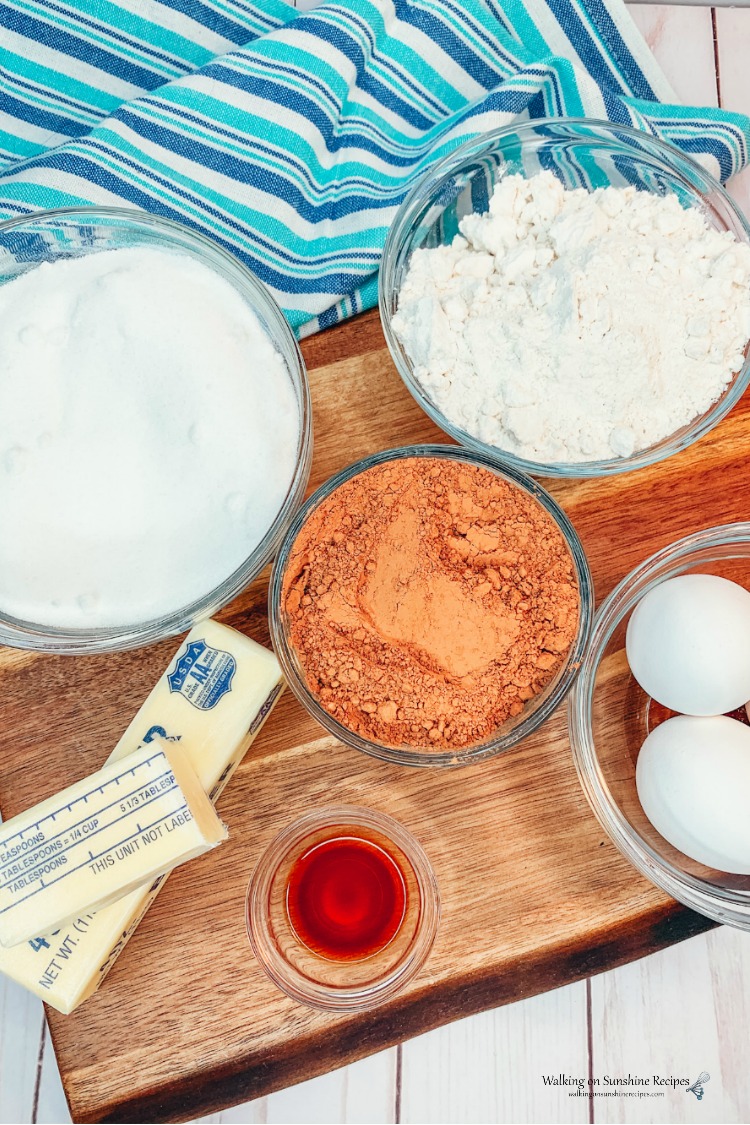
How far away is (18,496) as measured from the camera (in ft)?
2.97

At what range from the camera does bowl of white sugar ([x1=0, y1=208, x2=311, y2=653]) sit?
2.97 ft

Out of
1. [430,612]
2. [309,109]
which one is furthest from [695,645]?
[309,109]

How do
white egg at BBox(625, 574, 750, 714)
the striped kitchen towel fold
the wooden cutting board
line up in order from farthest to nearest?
the striped kitchen towel fold, the wooden cutting board, white egg at BBox(625, 574, 750, 714)

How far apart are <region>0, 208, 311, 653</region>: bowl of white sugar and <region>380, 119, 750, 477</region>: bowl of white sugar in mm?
163

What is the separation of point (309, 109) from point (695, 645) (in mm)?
749

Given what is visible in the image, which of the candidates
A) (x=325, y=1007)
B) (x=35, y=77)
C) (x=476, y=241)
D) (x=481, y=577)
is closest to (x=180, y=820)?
(x=325, y=1007)

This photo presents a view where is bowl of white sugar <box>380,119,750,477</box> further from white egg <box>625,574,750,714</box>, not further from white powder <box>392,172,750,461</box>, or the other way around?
white egg <box>625,574,750,714</box>

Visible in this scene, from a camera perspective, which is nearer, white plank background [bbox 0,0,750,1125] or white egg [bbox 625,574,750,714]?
white egg [bbox 625,574,750,714]

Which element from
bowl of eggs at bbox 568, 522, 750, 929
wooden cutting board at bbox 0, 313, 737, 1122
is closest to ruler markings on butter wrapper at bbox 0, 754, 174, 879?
wooden cutting board at bbox 0, 313, 737, 1122

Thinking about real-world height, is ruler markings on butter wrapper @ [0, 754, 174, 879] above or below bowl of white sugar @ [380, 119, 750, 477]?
below

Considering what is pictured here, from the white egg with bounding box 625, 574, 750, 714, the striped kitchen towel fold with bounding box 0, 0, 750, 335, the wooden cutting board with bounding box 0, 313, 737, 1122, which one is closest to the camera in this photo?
the white egg with bounding box 625, 574, 750, 714

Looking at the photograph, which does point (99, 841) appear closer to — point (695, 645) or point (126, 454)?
point (126, 454)

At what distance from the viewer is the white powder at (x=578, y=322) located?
0.89 m

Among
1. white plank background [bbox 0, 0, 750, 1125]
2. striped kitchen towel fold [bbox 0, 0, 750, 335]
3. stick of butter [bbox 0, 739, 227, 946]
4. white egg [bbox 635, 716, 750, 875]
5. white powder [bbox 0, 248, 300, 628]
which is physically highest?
striped kitchen towel fold [bbox 0, 0, 750, 335]
